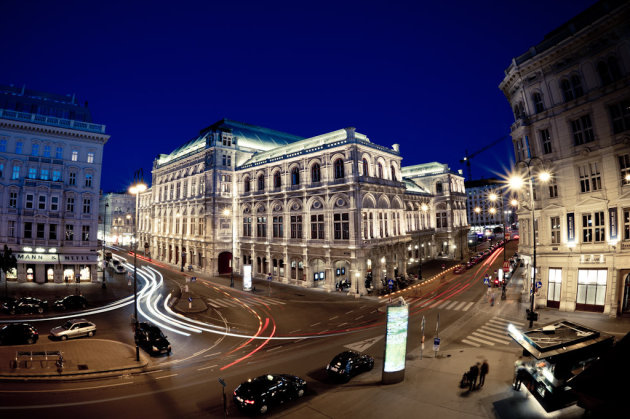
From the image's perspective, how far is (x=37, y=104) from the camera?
47.1m

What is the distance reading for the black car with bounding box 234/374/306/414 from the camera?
13976 millimetres

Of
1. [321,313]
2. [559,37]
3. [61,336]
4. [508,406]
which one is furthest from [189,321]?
[559,37]

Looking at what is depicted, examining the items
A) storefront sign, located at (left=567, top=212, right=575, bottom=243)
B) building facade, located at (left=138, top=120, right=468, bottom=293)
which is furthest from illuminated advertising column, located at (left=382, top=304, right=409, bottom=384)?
building facade, located at (left=138, top=120, right=468, bottom=293)

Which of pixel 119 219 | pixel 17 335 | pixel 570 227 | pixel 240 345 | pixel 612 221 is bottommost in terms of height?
pixel 240 345

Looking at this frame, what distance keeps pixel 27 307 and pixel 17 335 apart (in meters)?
10.3

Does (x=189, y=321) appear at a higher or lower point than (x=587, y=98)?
lower

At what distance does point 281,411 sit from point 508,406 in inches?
395

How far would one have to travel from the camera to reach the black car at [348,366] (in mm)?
16956

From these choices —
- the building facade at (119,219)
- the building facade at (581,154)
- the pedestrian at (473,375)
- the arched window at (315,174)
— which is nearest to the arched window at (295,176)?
the arched window at (315,174)

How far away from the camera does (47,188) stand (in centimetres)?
4325

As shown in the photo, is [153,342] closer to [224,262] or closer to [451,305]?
[451,305]

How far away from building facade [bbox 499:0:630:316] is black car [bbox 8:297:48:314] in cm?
4463

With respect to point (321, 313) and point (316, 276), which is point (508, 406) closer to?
point (321, 313)

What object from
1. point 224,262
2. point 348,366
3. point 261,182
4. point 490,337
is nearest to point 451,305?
point 490,337
